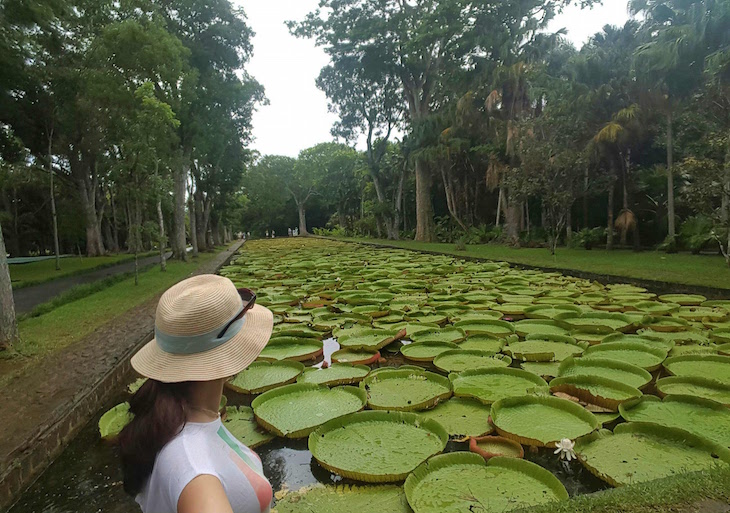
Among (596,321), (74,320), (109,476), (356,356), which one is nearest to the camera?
(109,476)

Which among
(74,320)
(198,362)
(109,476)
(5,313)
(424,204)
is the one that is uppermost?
(424,204)

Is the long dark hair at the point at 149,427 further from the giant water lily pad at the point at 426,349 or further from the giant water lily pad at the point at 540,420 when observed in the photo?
the giant water lily pad at the point at 426,349

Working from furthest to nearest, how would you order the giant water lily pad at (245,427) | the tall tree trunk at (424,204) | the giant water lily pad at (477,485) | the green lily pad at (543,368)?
1. the tall tree trunk at (424,204)
2. the green lily pad at (543,368)
3. the giant water lily pad at (245,427)
4. the giant water lily pad at (477,485)

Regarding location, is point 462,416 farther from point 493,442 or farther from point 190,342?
point 190,342

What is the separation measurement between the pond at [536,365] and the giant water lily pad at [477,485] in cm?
15

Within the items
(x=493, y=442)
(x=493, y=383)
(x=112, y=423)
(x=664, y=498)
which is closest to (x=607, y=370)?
(x=493, y=383)

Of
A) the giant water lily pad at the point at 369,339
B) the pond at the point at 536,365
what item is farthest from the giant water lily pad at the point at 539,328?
the giant water lily pad at the point at 369,339

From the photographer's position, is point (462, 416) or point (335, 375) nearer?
point (462, 416)

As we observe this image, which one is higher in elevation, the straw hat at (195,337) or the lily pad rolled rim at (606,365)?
the straw hat at (195,337)

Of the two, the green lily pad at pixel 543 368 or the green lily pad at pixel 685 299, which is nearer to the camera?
the green lily pad at pixel 543 368

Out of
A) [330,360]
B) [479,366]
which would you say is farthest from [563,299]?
[330,360]

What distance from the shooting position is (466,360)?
3.74 m

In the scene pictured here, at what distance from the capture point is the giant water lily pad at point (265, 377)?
134 inches

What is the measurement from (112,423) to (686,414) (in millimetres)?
3500
